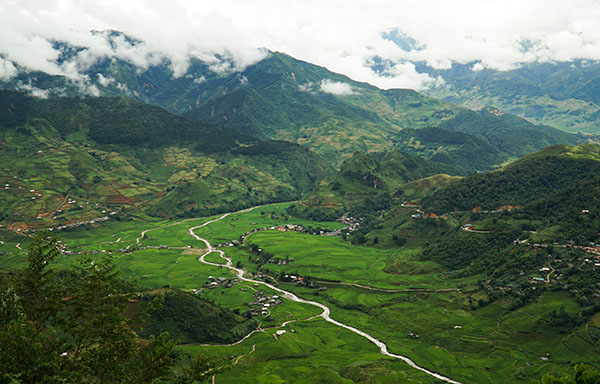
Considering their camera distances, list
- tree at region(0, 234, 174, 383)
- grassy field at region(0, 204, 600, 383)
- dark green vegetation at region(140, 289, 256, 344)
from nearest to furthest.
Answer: tree at region(0, 234, 174, 383) → grassy field at region(0, 204, 600, 383) → dark green vegetation at region(140, 289, 256, 344)

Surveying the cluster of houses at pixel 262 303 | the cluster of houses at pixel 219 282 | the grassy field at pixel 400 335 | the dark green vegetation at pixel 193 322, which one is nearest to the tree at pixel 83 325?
the grassy field at pixel 400 335

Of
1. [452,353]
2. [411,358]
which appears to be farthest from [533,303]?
[411,358]

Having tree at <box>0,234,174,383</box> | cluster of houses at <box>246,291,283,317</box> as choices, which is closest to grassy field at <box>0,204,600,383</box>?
cluster of houses at <box>246,291,283,317</box>

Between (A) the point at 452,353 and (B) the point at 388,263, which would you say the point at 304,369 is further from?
(B) the point at 388,263

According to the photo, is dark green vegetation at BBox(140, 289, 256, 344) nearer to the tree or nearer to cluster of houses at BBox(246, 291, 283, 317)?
cluster of houses at BBox(246, 291, 283, 317)

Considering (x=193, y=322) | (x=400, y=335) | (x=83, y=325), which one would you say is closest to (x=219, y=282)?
(x=193, y=322)

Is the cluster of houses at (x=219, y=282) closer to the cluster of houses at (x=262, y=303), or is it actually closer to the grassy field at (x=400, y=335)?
the grassy field at (x=400, y=335)

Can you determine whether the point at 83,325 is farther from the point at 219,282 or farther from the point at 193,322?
the point at 219,282

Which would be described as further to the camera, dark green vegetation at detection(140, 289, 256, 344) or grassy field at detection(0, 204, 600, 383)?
dark green vegetation at detection(140, 289, 256, 344)
